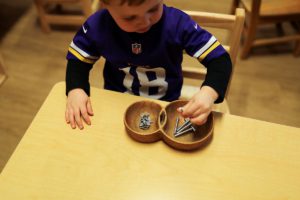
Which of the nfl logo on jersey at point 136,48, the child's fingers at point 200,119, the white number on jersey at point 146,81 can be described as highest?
the nfl logo on jersey at point 136,48

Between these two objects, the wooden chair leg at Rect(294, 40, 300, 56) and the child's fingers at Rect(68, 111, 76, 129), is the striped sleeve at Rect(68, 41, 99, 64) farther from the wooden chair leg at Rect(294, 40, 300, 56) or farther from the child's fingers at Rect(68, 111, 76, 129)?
the wooden chair leg at Rect(294, 40, 300, 56)

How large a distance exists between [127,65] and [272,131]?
447mm

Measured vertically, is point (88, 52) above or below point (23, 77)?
above

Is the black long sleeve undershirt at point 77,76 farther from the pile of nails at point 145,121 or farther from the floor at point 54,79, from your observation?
the floor at point 54,79

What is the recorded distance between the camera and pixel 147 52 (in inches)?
33.7

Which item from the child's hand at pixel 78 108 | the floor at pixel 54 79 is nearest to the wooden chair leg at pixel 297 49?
the floor at pixel 54 79

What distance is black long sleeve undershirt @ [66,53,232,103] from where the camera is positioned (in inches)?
30.6

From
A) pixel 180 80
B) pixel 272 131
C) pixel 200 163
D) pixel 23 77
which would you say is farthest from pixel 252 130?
pixel 23 77

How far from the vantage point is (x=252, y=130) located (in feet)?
2.41

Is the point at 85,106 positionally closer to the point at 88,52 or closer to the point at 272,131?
the point at 88,52

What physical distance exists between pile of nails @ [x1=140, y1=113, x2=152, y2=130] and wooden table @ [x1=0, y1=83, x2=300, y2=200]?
5 centimetres

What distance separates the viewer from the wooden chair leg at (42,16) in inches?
82.7

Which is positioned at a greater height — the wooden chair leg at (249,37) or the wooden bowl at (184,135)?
the wooden bowl at (184,135)

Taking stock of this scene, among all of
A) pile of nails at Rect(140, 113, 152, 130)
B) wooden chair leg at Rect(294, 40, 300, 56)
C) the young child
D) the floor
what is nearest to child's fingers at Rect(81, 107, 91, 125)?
the young child
